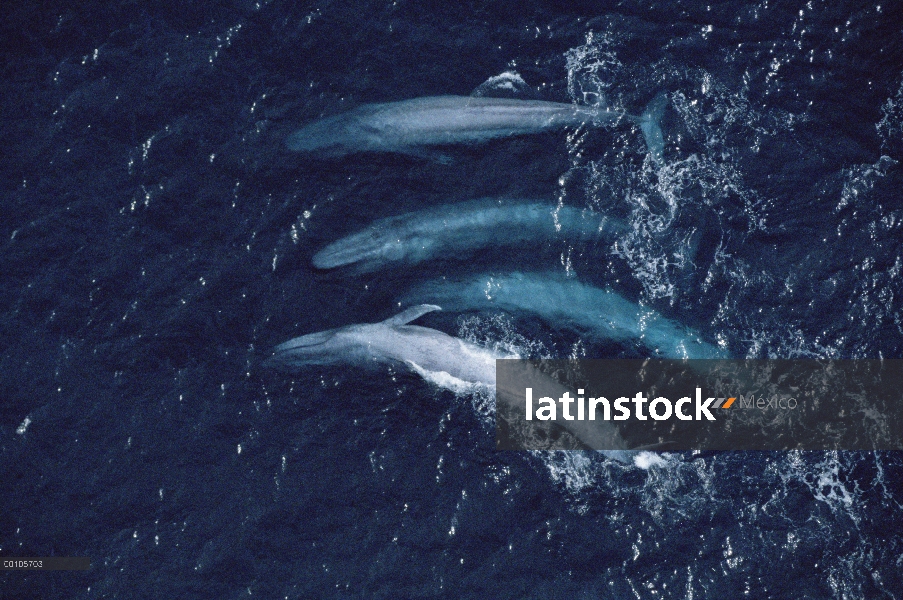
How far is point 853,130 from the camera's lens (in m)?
40.4

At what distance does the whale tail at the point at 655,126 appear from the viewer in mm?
40406

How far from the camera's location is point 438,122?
4159cm

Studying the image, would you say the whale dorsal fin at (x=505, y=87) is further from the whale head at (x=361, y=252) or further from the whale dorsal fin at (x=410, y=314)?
the whale dorsal fin at (x=410, y=314)

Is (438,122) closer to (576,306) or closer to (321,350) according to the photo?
(576,306)

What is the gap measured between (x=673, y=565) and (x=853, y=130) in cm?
2079

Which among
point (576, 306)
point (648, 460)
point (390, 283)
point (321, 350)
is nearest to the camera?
point (648, 460)

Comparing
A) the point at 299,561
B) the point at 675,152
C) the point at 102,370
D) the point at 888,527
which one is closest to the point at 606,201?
the point at 675,152

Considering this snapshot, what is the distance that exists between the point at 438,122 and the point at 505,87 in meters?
3.62

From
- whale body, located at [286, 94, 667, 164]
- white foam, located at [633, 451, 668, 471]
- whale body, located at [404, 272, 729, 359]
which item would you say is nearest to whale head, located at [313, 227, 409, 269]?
whale body, located at [404, 272, 729, 359]

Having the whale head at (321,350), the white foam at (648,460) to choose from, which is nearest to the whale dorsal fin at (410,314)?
the whale head at (321,350)

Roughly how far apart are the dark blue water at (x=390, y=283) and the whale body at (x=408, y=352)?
747 millimetres

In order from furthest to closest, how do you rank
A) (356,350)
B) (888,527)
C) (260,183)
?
(260,183) < (356,350) < (888,527)

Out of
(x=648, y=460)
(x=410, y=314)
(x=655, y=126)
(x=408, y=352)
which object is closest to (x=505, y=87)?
(x=655, y=126)

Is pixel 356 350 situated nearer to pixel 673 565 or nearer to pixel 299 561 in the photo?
pixel 299 561
